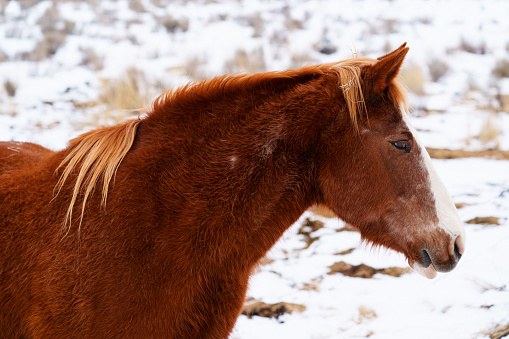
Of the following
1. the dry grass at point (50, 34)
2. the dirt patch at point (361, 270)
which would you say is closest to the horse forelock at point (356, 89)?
the dirt patch at point (361, 270)

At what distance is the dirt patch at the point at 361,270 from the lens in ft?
13.8

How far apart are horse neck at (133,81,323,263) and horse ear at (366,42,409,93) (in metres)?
0.30

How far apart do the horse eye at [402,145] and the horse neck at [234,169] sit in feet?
1.25

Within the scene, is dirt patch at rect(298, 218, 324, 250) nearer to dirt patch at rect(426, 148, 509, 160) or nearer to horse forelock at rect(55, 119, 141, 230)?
dirt patch at rect(426, 148, 509, 160)

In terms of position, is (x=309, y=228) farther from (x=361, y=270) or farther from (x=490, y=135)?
(x=490, y=135)

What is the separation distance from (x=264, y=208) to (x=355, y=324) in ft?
Result: 5.79

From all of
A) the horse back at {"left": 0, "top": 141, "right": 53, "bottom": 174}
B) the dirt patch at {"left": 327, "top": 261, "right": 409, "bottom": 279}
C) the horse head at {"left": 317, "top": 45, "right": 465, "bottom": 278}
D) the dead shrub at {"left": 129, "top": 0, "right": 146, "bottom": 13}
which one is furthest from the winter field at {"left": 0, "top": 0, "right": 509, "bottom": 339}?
the horse back at {"left": 0, "top": 141, "right": 53, "bottom": 174}

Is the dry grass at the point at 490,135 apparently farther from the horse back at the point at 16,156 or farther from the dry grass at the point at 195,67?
the horse back at the point at 16,156

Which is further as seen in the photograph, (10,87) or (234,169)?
(10,87)

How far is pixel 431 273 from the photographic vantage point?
2445 millimetres

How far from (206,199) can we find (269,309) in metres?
1.88

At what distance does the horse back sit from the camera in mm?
2563


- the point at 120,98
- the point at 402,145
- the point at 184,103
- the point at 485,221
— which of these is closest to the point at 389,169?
the point at 402,145

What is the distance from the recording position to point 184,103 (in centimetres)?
242
